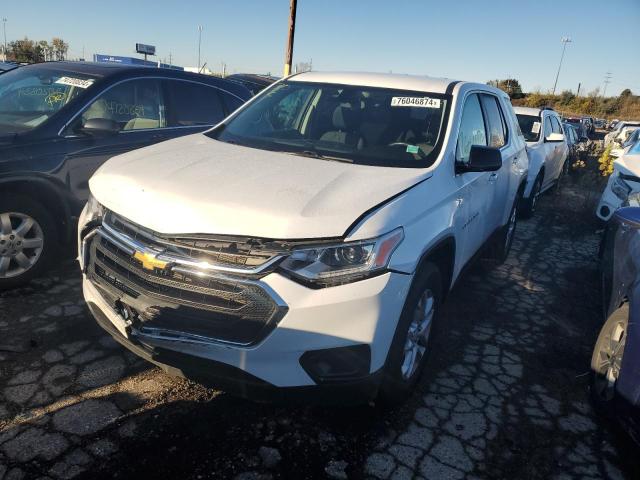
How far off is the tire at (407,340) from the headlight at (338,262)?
329 millimetres

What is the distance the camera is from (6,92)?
4441 millimetres

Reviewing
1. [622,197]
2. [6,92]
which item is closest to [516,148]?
[622,197]

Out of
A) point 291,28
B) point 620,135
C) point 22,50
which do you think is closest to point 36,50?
point 22,50

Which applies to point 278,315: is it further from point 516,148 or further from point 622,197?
point 622,197

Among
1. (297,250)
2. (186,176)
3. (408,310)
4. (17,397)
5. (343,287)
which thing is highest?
(186,176)

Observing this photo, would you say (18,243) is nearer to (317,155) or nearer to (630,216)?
(317,155)

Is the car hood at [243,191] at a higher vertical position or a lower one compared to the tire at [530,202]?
higher

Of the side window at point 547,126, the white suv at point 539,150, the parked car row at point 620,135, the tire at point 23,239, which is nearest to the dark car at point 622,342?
the tire at point 23,239

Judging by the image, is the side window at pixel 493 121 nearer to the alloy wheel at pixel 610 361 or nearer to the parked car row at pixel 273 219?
the parked car row at pixel 273 219

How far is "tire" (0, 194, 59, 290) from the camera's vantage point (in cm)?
369

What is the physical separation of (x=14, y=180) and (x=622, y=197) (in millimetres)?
6505

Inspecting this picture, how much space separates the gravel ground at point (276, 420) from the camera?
2.34 m

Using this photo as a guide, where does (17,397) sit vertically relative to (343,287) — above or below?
below

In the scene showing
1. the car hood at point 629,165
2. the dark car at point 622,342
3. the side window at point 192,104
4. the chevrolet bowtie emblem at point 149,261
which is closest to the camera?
the chevrolet bowtie emblem at point 149,261
